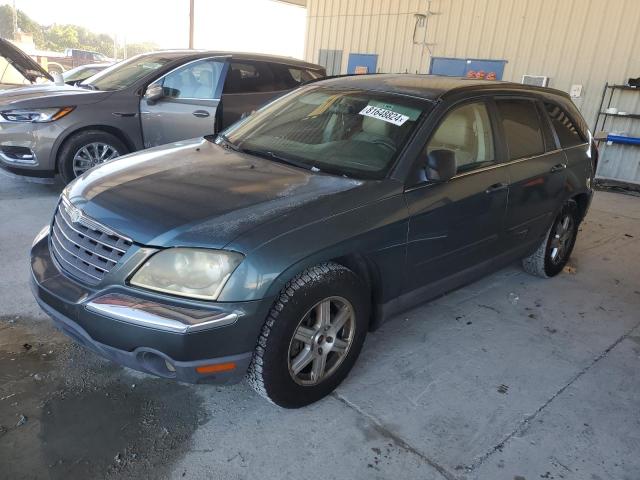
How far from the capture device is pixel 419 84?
3.38 metres

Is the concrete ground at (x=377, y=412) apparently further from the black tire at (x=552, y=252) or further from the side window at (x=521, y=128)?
the side window at (x=521, y=128)

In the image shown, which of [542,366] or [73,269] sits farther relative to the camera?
[542,366]

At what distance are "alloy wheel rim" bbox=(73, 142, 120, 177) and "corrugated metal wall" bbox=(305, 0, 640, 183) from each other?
24.5 feet

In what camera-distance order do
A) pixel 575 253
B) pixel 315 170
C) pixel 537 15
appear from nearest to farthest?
pixel 315 170 < pixel 575 253 < pixel 537 15

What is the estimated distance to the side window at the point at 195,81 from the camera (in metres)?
5.99

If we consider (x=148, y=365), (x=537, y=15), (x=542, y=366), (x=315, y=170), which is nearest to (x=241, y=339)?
(x=148, y=365)

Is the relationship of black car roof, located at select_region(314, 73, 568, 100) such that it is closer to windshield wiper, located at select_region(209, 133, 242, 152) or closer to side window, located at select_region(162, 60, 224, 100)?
windshield wiper, located at select_region(209, 133, 242, 152)

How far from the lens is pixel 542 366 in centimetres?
317

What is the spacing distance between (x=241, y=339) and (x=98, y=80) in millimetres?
5254

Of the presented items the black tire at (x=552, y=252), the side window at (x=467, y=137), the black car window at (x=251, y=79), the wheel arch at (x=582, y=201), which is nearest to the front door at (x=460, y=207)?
the side window at (x=467, y=137)

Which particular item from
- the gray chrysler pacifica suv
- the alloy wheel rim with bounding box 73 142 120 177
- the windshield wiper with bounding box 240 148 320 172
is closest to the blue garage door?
the gray chrysler pacifica suv

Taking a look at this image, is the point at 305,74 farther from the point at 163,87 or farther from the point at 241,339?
the point at 241,339

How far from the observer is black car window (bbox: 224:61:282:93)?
6191 millimetres

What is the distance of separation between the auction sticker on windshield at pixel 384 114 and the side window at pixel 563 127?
1.67m
